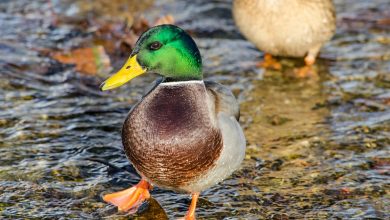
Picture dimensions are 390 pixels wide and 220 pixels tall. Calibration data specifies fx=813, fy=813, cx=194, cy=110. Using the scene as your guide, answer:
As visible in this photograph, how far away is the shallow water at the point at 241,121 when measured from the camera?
187 inches

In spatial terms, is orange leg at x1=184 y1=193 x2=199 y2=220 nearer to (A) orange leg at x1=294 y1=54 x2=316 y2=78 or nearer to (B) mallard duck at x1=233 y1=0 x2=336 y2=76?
(B) mallard duck at x1=233 y1=0 x2=336 y2=76

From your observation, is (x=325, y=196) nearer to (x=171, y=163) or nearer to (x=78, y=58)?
(x=171, y=163)

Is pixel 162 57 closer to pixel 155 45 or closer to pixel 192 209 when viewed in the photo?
pixel 155 45

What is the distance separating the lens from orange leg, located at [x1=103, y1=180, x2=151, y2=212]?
4582 millimetres

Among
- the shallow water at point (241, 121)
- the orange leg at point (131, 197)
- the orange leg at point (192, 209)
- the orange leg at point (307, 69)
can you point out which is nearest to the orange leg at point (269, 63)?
the shallow water at point (241, 121)

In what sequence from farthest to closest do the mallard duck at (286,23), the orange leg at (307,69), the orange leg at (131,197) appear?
the orange leg at (307,69)
the mallard duck at (286,23)
the orange leg at (131,197)

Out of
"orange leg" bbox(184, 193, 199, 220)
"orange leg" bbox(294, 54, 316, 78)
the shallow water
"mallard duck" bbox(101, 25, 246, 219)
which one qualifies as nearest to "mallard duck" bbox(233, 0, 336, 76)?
"orange leg" bbox(294, 54, 316, 78)

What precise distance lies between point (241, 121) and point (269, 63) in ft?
4.54

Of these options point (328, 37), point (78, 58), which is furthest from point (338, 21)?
point (78, 58)

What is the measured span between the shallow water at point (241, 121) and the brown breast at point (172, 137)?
0.49 m

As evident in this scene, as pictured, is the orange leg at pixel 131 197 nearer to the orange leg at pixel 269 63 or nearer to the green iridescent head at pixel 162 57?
the green iridescent head at pixel 162 57

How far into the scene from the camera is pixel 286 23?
22.3 feet

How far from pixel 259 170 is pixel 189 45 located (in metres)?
1.20

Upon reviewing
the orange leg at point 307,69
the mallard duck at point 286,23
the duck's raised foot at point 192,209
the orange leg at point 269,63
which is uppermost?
the mallard duck at point 286,23
